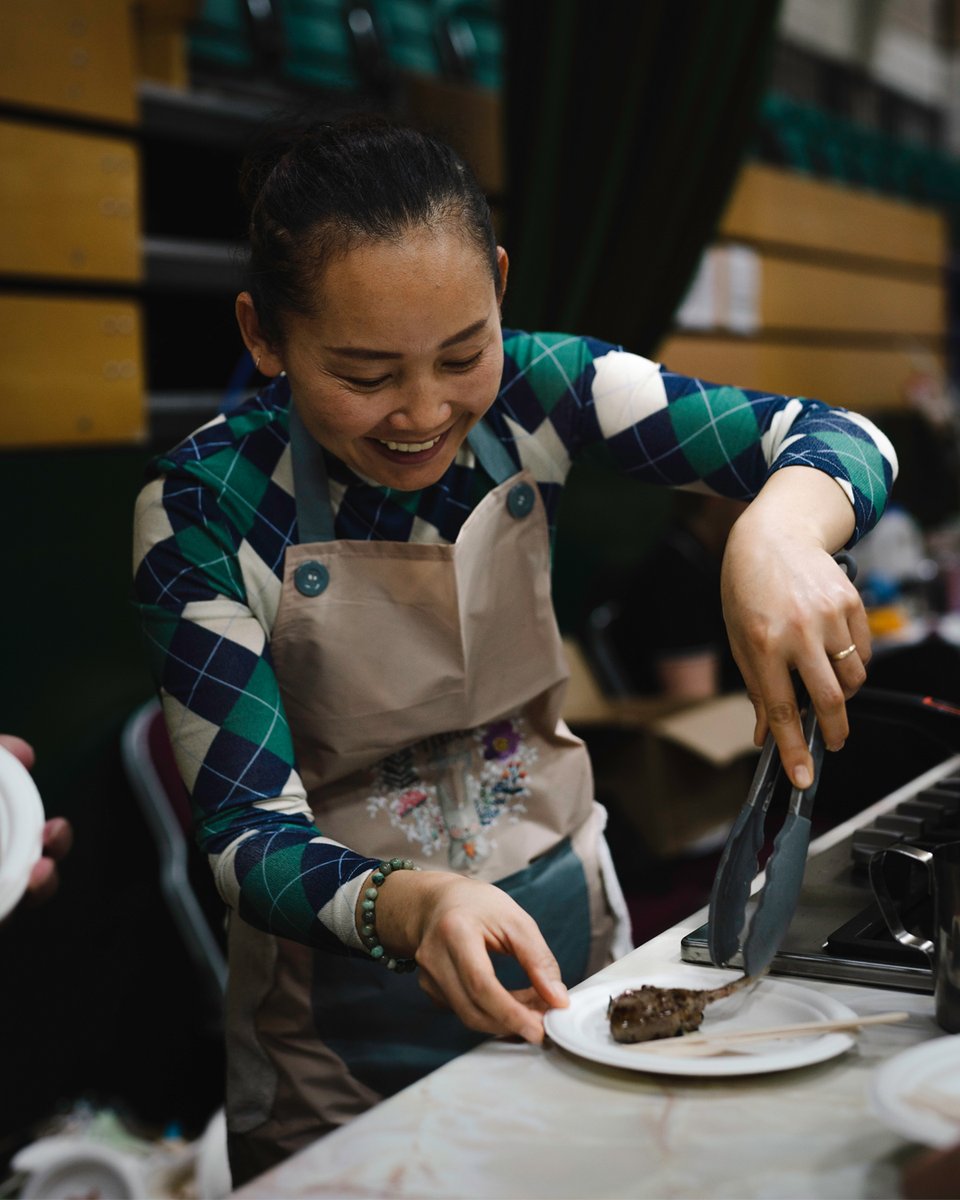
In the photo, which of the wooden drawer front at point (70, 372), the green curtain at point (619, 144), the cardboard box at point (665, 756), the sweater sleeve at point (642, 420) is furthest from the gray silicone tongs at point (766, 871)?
the green curtain at point (619, 144)

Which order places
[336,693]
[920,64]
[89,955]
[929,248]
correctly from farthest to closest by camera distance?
1. [920,64]
2. [929,248]
3. [89,955]
4. [336,693]

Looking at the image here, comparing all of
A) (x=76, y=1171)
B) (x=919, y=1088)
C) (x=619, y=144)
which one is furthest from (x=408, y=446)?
(x=619, y=144)

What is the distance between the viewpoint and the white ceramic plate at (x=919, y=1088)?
0.69m

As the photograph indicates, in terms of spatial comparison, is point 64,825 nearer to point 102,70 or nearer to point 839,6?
point 102,70

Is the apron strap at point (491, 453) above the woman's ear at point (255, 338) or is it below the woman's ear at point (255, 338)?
below

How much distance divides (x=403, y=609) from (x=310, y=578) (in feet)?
0.32

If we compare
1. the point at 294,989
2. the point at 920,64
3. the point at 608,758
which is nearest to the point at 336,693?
the point at 294,989

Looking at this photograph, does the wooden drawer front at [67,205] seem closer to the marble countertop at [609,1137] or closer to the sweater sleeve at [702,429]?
the sweater sleeve at [702,429]

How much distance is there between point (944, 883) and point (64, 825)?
830mm

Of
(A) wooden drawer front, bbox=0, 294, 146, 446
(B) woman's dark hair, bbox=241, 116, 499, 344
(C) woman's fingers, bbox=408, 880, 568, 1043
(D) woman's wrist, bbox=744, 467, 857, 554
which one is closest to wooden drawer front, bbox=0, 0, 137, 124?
(A) wooden drawer front, bbox=0, 294, 146, 446

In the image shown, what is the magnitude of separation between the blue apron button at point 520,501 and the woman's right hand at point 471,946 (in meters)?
0.44

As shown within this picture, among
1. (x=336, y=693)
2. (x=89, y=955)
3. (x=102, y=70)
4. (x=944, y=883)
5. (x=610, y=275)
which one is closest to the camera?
(x=944, y=883)

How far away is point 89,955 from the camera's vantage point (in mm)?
2643

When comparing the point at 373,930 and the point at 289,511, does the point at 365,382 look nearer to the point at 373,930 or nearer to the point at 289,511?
the point at 289,511
